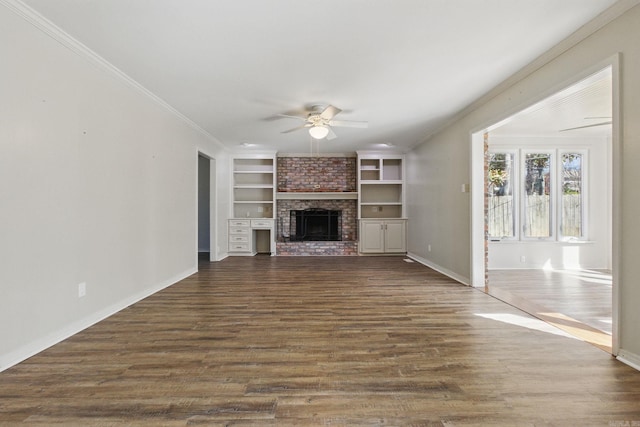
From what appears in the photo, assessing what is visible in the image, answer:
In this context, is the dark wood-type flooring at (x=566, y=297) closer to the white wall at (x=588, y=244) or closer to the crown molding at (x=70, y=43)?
the white wall at (x=588, y=244)

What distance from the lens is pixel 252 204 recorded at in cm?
780

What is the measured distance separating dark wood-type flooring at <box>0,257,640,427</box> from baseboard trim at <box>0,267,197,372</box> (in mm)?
65

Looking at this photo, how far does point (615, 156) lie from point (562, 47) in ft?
3.52

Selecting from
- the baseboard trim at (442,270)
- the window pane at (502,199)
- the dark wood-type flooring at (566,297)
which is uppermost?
the window pane at (502,199)

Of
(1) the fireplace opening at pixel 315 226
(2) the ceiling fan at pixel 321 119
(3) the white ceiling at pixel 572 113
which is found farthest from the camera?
(1) the fireplace opening at pixel 315 226

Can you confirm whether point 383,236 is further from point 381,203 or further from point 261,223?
point 261,223

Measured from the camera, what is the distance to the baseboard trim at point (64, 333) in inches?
78.9

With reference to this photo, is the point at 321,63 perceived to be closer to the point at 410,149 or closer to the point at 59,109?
the point at 59,109

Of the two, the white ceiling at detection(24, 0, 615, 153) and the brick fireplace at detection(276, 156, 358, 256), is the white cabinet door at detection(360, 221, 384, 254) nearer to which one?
the brick fireplace at detection(276, 156, 358, 256)

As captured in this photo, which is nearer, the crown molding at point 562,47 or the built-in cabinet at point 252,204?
the crown molding at point 562,47

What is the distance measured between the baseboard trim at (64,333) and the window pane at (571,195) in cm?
705

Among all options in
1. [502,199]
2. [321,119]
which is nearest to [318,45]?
[321,119]

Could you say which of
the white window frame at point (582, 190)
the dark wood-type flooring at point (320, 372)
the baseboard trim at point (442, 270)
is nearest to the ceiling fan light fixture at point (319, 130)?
the dark wood-type flooring at point (320, 372)

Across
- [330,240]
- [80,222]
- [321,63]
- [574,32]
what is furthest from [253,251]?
[574,32]
